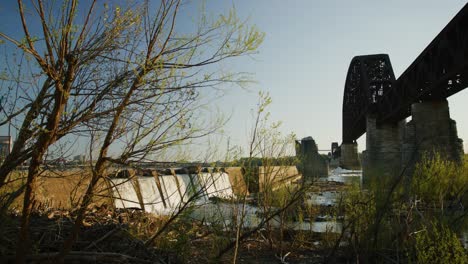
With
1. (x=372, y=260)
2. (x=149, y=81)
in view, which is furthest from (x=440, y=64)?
(x=149, y=81)

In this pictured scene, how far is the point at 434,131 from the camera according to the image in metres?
19.2

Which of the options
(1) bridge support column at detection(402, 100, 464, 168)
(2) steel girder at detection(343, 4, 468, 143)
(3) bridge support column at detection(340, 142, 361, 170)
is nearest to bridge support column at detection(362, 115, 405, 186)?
(2) steel girder at detection(343, 4, 468, 143)

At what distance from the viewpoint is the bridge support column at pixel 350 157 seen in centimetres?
6506

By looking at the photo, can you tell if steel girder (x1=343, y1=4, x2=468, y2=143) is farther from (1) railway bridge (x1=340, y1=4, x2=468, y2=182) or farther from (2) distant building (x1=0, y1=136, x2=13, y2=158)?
(2) distant building (x1=0, y1=136, x2=13, y2=158)

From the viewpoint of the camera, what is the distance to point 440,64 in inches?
726

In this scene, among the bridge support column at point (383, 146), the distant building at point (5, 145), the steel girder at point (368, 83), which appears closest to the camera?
the distant building at point (5, 145)

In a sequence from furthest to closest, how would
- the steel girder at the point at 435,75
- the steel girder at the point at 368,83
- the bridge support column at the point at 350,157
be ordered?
the bridge support column at the point at 350,157 → the steel girder at the point at 368,83 → the steel girder at the point at 435,75

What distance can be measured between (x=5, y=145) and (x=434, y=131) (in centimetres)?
1979

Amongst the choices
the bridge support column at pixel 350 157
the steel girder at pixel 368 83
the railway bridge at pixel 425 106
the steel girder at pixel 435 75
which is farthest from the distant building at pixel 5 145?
the bridge support column at pixel 350 157

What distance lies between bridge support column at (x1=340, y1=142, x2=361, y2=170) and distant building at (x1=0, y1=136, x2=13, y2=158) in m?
64.9

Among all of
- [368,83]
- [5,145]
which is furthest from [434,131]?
[368,83]

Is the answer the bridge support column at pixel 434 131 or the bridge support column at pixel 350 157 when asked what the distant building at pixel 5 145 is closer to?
the bridge support column at pixel 434 131

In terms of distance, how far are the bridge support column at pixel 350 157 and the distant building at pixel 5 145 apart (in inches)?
2557

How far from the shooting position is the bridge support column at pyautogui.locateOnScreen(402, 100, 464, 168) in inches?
735
